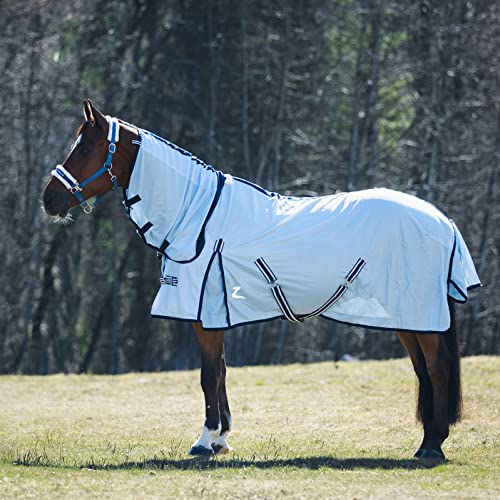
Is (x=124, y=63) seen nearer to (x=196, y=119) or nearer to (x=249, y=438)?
(x=196, y=119)

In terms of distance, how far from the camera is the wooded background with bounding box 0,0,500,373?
847 inches

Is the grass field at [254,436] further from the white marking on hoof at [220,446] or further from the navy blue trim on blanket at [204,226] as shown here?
the navy blue trim on blanket at [204,226]

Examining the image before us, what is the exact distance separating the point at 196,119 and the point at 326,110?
9.81 feet

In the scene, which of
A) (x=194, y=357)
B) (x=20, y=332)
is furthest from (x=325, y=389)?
(x=20, y=332)

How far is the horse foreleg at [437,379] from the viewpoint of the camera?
8100mm

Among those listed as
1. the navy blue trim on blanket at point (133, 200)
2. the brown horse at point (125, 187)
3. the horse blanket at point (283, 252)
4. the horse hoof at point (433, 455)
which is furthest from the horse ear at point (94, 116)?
the horse hoof at point (433, 455)

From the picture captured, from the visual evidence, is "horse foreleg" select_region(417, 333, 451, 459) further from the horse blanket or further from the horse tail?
the horse blanket

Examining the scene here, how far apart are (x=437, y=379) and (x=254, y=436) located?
198cm

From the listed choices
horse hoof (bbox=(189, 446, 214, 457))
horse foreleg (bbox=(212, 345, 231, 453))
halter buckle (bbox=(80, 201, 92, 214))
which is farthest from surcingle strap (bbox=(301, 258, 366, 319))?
halter buckle (bbox=(80, 201, 92, 214))

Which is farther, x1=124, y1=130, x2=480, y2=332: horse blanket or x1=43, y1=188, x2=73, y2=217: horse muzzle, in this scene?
x1=43, y1=188, x2=73, y2=217: horse muzzle

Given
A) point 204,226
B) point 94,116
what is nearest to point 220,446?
point 204,226

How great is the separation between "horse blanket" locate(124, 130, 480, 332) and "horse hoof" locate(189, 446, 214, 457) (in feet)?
3.26

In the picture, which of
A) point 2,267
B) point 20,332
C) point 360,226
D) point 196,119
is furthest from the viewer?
point 20,332

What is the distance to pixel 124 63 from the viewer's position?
23000mm
